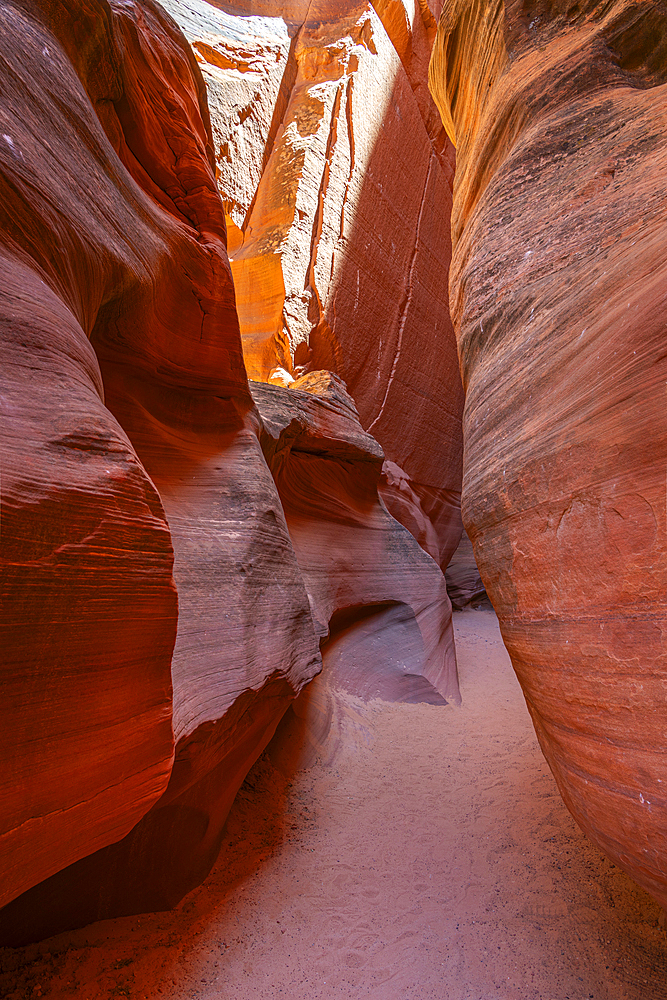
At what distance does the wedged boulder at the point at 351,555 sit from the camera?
4.70 m

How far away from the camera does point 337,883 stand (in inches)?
106

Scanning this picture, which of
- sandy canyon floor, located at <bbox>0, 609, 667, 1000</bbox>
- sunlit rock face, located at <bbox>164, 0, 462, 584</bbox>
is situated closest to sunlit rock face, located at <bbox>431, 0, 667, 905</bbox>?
sandy canyon floor, located at <bbox>0, 609, 667, 1000</bbox>

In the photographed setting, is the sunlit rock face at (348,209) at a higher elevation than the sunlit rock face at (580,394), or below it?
higher

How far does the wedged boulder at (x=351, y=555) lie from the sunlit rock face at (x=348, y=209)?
1766 millimetres

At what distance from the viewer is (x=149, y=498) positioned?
1647 mm

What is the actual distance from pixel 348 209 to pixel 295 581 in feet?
22.9

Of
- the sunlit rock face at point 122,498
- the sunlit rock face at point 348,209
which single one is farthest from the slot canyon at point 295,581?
the sunlit rock face at point 348,209

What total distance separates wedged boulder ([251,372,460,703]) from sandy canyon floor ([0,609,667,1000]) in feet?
4.08

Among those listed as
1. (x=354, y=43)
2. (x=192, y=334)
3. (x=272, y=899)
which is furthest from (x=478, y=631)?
(x=354, y=43)

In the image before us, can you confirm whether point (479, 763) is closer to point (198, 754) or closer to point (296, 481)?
point (198, 754)

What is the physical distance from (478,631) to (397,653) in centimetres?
359

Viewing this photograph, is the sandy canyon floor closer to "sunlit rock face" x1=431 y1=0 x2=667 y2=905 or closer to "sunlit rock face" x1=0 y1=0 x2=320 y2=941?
"sunlit rock face" x1=0 y1=0 x2=320 y2=941

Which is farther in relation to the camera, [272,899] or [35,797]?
[272,899]

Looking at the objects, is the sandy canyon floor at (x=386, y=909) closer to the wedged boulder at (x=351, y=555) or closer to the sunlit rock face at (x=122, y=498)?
the sunlit rock face at (x=122, y=498)
